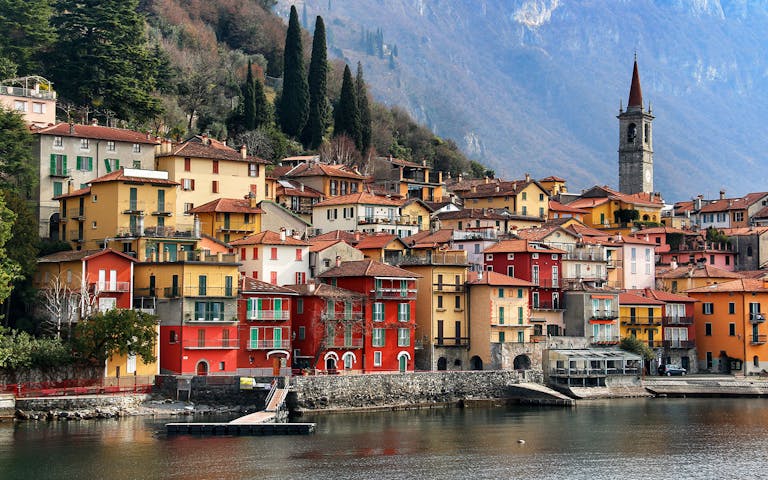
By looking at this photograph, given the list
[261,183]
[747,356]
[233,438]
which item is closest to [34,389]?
[233,438]

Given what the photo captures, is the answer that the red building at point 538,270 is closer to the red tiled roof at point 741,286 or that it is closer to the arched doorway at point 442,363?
the arched doorway at point 442,363

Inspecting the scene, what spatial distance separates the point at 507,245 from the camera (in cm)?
9625

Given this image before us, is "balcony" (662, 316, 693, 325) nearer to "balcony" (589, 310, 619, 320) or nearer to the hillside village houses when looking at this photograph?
the hillside village houses

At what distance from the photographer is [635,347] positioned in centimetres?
9531

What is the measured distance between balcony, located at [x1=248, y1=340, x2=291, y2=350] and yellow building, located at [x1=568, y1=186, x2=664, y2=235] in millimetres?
50860

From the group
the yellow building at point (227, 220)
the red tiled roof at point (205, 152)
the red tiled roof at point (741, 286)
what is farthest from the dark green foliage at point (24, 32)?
the red tiled roof at point (741, 286)

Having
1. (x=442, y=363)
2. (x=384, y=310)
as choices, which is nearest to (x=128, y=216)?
(x=384, y=310)

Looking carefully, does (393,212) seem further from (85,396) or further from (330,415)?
(85,396)

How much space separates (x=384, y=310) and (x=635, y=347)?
20.3 meters

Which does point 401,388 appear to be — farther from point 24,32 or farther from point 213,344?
point 24,32

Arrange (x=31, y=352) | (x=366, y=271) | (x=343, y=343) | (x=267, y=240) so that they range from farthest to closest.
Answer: (x=267, y=240)
(x=366, y=271)
(x=343, y=343)
(x=31, y=352)

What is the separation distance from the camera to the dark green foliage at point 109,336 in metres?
72.8

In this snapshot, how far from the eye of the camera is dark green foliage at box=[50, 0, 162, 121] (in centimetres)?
10356

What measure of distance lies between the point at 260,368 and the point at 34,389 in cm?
1364
